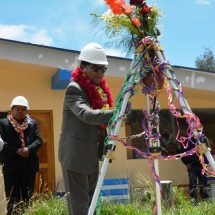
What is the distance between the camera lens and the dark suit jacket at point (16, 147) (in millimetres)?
5656

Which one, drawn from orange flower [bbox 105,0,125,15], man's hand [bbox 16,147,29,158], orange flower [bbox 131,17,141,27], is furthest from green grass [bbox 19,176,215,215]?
orange flower [bbox 105,0,125,15]

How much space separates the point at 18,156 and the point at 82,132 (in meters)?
2.35

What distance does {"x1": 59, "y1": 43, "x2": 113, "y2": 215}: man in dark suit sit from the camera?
11.6 feet

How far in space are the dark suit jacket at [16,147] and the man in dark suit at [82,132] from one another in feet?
6.98

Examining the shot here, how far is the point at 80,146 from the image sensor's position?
3.55m

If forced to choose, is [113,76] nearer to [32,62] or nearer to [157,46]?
[32,62]

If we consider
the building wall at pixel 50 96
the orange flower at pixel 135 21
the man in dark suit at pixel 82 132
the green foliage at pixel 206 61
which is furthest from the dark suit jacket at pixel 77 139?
the green foliage at pixel 206 61

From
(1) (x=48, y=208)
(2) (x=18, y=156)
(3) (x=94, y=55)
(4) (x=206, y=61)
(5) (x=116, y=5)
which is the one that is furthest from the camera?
(4) (x=206, y=61)

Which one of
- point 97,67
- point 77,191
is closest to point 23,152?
point 77,191

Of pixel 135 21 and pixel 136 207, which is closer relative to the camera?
pixel 135 21

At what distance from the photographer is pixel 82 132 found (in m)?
3.56

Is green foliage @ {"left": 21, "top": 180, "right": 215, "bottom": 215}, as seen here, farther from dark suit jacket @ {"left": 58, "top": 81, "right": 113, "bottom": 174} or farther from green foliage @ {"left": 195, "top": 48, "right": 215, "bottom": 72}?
green foliage @ {"left": 195, "top": 48, "right": 215, "bottom": 72}

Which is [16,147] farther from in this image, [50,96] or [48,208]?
[50,96]

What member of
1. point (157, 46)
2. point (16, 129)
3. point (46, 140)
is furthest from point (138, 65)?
point (46, 140)
